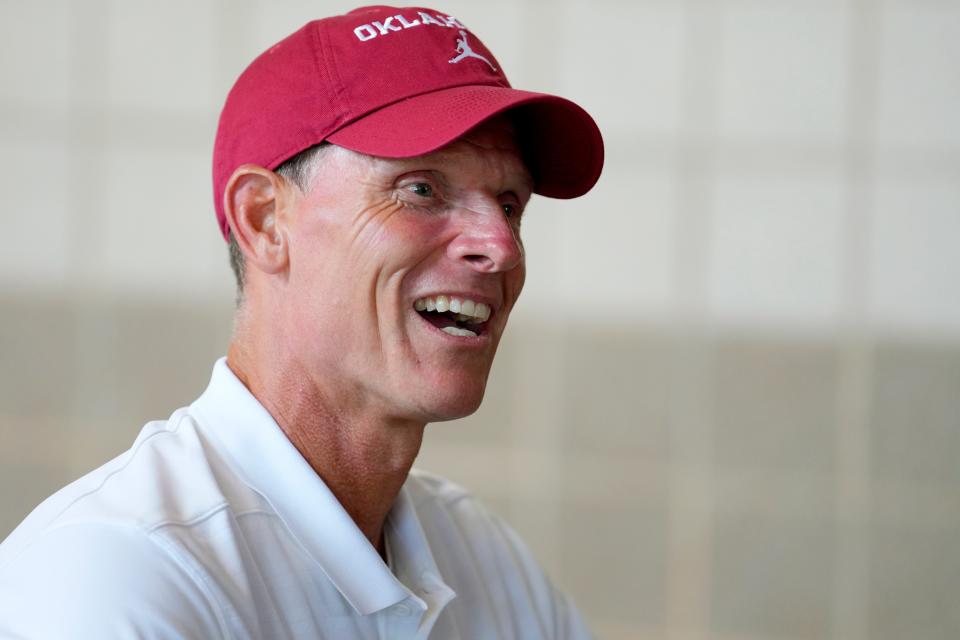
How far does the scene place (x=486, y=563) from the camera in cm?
143

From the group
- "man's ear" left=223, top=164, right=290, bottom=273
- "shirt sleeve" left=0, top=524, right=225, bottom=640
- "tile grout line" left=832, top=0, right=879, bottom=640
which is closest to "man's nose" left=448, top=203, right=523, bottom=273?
"man's ear" left=223, top=164, right=290, bottom=273

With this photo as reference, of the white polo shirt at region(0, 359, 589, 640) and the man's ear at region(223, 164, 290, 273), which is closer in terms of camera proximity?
the white polo shirt at region(0, 359, 589, 640)

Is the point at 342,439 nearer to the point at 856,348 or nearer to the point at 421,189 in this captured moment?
the point at 421,189

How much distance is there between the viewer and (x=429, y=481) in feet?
5.12

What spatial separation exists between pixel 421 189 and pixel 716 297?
1.38 metres

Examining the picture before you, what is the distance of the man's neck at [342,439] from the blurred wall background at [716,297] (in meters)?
1.25

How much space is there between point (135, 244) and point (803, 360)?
1.62m

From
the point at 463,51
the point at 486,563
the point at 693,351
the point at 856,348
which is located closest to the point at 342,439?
the point at 486,563

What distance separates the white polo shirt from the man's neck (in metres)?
0.04

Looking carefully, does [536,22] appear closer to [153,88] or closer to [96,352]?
[153,88]

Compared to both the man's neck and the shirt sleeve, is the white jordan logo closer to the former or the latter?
the man's neck

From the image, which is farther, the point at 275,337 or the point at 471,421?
the point at 471,421

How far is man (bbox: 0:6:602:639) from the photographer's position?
1.13 metres

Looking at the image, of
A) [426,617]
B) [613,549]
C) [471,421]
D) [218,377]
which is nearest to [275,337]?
[218,377]
